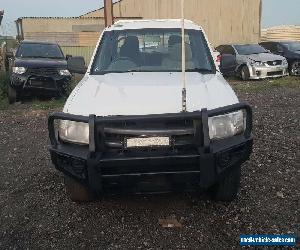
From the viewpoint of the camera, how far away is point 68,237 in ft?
11.3

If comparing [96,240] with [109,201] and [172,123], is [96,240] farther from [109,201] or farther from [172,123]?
[172,123]

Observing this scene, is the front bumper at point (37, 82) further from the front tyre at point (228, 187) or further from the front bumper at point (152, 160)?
the front tyre at point (228, 187)

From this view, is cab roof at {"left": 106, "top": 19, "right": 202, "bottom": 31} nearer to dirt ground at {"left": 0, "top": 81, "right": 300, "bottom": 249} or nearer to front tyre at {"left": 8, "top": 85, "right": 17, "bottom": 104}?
dirt ground at {"left": 0, "top": 81, "right": 300, "bottom": 249}

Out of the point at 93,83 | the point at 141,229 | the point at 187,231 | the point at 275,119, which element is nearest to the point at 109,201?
the point at 141,229

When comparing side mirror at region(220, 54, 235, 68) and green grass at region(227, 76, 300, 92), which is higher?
side mirror at region(220, 54, 235, 68)

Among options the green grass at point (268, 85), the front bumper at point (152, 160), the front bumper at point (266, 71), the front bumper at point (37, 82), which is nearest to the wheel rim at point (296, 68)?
the front bumper at point (266, 71)

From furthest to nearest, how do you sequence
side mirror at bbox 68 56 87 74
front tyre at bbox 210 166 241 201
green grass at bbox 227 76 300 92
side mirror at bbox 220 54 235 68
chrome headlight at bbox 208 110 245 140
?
green grass at bbox 227 76 300 92
side mirror at bbox 68 56 87 74
side mirror at bbox 220 54 235 68
front tyre at bbox 210 166 241 201
chrome headlight at bbox 208 110 245 140

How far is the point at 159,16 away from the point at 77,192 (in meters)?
23.2

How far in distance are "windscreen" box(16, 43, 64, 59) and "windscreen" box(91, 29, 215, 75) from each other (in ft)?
21.3

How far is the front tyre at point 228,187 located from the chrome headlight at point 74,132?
1.40m

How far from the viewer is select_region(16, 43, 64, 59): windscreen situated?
10.8m

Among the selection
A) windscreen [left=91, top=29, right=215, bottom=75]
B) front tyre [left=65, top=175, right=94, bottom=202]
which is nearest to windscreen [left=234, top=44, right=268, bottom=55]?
windscreen [left=91, top=29, right=215, bottom=75]

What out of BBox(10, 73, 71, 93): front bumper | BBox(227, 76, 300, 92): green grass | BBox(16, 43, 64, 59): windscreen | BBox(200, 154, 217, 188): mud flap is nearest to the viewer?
BBox(200, 154, 217, 188): mud flap

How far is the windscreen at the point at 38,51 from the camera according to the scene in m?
10.8
